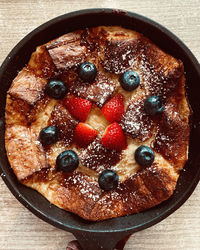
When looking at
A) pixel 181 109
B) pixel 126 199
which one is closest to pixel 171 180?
pixel 126 199

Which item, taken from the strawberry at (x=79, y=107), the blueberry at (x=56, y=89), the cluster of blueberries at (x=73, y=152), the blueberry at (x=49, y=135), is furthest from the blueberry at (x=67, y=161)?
the blueberry at (x=56, y=89)

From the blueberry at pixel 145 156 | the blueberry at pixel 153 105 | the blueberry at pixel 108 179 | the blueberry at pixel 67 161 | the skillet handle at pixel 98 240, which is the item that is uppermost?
the blueberry at pixel 153 105

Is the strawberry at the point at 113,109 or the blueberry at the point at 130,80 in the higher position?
the blueberry at the point at 130,80

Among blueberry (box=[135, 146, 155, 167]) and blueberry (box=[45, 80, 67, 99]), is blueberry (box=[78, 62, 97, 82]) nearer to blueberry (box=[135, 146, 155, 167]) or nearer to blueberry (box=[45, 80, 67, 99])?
blueberry (box=[45, 80, 67, 99])

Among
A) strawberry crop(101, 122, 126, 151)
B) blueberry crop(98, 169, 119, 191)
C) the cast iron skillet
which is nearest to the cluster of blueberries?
blueberry crop(98, 169, 119, 191)

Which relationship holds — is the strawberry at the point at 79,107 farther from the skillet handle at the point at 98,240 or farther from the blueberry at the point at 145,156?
the skillet handle at the point at 98,240
